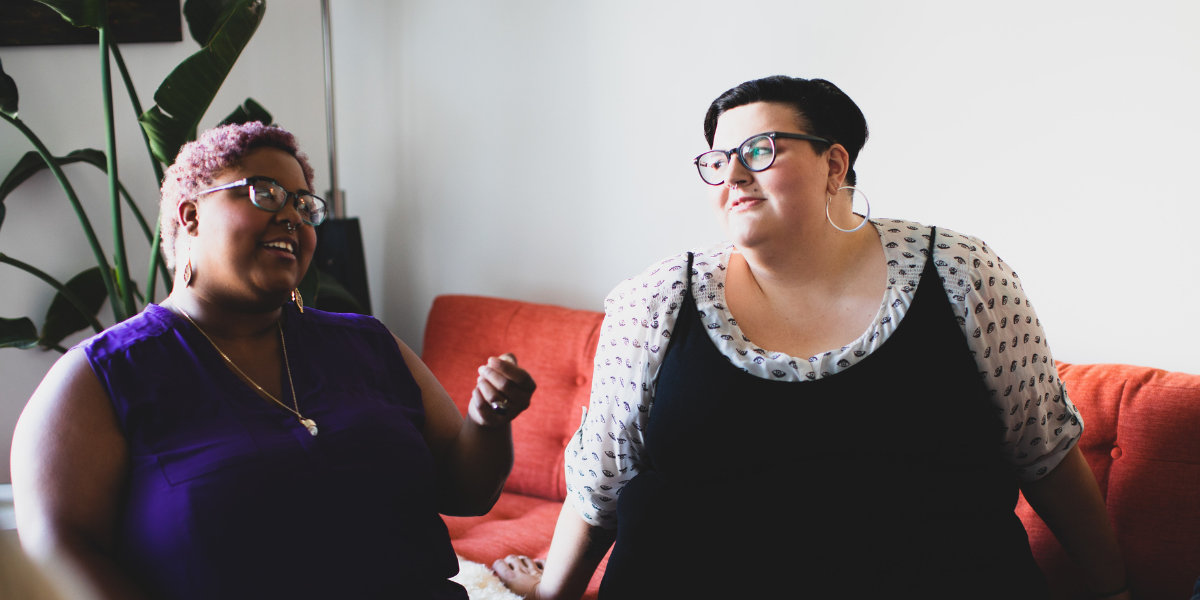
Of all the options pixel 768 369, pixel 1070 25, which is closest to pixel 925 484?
pixel 768 369

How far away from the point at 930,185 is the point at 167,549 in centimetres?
174

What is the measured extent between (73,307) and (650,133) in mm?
1741

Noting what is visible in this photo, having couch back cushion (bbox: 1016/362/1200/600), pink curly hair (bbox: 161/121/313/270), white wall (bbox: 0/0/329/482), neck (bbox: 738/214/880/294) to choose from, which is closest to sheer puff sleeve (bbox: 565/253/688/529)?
neck (bbox: 738/214/880/294)

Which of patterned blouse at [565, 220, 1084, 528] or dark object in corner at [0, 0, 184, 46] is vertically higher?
dark object in corner at [0, 0, 184, 46]

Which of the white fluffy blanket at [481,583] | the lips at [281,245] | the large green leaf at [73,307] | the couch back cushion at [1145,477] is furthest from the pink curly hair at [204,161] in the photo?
the couch back cushion at [1145,477]

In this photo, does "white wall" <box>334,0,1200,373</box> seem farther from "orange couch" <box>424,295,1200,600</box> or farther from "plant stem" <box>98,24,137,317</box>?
"plant stem" <box>98,24,137,317</box>

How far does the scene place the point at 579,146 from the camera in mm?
2436

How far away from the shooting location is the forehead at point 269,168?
111 cm

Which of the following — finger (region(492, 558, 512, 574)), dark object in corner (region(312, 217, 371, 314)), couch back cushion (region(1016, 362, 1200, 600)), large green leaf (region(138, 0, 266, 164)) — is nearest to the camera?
couch back cushion (region(1016, 362, 1200, 600))

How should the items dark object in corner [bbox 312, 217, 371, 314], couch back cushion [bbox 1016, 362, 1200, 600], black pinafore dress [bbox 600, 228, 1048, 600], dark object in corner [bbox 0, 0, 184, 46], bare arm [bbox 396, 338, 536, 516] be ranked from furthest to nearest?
dark object in corner [bbox 312, 217, 371, 314] → dark object in corner [bbox 0, 0, 184, 46] → couch back cushion [bbox 1016, 362, 1200, 600] → bare arm [bbox 396, 338, 536, 516] → black pinafore dress [bbox 600, 228, 1048, 600]

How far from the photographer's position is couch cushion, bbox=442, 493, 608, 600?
1772 millimetres

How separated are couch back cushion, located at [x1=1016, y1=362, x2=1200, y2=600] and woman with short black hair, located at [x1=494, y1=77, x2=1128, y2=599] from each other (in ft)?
0.33

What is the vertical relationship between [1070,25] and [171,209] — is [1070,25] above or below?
above

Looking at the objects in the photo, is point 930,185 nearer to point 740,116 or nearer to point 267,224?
point 740,116
